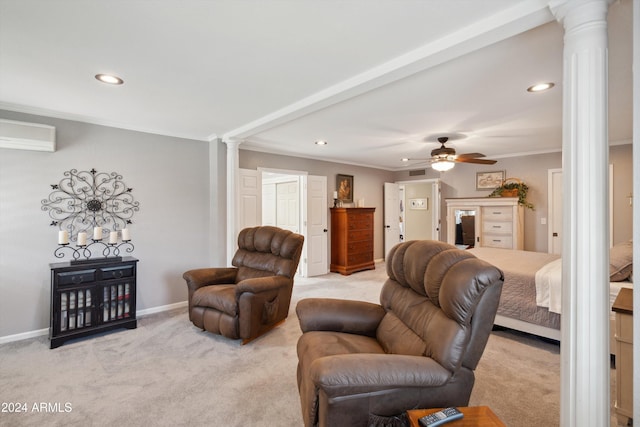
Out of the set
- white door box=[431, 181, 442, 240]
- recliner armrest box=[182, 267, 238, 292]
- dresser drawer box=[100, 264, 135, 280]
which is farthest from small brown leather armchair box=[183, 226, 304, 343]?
white door box=[431, 181, 442, 240]

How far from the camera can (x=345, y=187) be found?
649 cm

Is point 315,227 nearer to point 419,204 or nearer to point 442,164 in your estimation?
point 442,164

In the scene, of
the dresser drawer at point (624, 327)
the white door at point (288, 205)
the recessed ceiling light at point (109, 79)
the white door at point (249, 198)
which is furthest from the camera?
the white door at point (288, 205)

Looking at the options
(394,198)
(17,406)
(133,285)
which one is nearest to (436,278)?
(17,406)

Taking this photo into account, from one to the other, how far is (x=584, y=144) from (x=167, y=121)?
3840 mm

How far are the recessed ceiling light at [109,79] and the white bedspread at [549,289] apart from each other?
164 inches

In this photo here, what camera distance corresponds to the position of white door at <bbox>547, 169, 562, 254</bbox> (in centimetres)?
515

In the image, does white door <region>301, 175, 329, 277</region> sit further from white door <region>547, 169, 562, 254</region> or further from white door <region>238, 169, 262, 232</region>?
white door <region>547, 169, 562, 254</region>

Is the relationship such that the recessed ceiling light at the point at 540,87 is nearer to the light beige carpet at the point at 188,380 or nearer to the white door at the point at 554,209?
the light beige carpet at the point at 188,380

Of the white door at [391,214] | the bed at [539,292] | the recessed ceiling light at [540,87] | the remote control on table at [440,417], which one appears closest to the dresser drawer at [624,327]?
the bed at [539,292]

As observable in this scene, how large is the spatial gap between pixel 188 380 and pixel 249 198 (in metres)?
2.92

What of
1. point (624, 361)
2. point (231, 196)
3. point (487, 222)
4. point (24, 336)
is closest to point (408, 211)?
point (487, 222)

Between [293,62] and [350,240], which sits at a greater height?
[293,62]

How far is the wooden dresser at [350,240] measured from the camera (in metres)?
6.05
